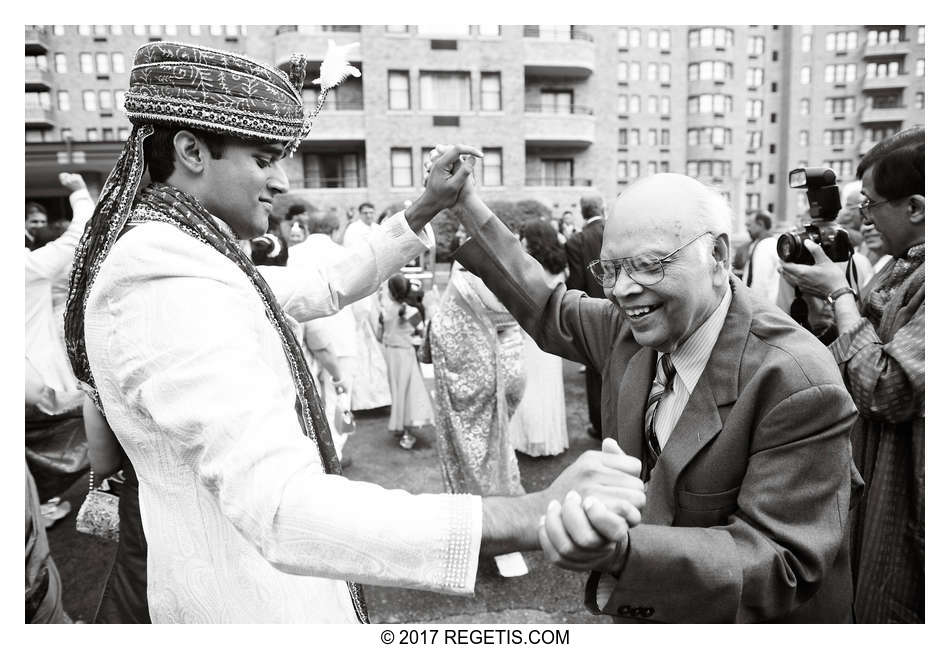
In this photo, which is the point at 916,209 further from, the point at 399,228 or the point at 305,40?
the point at 305,40

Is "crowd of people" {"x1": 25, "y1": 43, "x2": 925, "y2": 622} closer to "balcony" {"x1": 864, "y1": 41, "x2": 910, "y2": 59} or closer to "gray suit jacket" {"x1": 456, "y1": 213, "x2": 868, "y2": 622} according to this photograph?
"gray suit jacket" {"x1": 456, "y1": 213, "x2": 868, "y2": 622}

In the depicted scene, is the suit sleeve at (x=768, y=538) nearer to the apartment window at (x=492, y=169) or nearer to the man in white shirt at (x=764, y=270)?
the man in white shirt at (x=764, y=270)

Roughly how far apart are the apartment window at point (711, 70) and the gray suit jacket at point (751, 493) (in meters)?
41.6

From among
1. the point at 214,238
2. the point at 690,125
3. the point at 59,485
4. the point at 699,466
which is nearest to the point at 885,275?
the point at 699,466

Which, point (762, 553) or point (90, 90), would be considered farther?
point (90, 90)

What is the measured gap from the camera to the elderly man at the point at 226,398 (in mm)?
969

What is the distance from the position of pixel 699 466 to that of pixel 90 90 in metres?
34.5

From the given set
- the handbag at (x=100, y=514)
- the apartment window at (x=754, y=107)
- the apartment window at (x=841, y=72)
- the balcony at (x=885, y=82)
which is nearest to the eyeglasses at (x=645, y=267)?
the handbag at (x=100, y=514)

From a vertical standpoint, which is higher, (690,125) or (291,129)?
(690,125)

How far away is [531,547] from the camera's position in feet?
3.24

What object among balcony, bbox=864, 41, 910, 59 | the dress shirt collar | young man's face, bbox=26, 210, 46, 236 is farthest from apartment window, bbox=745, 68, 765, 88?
the dress shirt collar

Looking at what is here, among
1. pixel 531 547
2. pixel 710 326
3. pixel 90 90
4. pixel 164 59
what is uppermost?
pixel 90 90

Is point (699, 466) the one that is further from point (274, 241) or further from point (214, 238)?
point (274, 241)

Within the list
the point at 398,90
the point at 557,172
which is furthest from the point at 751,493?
the point at 557,172
